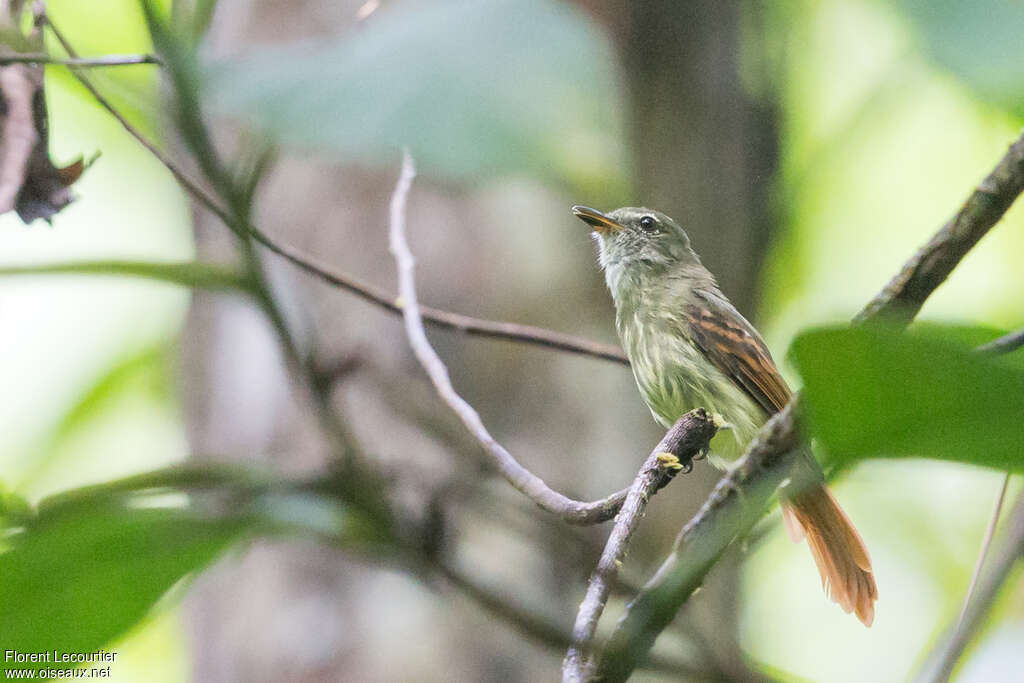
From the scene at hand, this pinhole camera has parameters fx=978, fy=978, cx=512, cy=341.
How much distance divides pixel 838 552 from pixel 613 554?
1609 millimetres

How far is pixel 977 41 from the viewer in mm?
1046

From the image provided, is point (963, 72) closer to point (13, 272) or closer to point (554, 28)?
point (554, 28)

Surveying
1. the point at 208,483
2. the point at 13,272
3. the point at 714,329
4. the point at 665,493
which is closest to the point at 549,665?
the point at 665,493

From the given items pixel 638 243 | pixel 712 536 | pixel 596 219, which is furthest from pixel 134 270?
pixel 638 243

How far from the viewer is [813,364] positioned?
2.48 ft

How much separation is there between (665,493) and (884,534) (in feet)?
7.39

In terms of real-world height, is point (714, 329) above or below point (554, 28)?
below

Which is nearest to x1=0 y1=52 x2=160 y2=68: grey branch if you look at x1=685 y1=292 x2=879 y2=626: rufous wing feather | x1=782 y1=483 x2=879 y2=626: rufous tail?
→ x1=685 y1=292 x2=879 y2=626: rufous wing feather

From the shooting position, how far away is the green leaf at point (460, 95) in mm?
891

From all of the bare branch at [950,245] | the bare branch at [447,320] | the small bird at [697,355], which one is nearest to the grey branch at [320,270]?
the bare branch at [447,320]

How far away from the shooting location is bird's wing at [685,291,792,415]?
265cm

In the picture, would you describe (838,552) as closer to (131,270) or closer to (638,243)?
(638,243)

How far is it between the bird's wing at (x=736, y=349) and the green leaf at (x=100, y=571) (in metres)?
1.80

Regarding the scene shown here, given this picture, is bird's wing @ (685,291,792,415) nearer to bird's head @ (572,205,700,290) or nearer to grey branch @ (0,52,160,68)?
bird's head @ (572,205,700,290)
